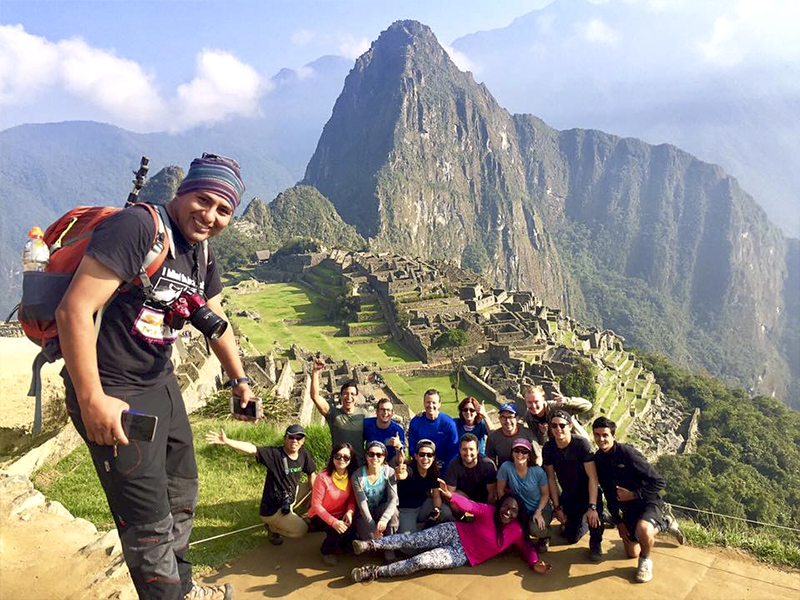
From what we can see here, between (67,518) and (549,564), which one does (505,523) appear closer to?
(549,564)

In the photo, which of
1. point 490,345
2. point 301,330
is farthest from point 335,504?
point 301,330

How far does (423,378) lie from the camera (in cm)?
2470

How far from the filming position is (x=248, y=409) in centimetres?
321

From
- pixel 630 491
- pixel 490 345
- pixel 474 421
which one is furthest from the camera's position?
pixel 490 345

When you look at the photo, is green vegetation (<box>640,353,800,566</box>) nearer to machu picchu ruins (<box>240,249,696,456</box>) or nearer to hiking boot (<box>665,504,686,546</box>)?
hiking boot (<box>665,504,686,546</box>)

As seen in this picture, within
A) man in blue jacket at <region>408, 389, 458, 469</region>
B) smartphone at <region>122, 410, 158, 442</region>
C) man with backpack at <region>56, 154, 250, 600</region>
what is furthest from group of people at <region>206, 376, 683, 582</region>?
smartphone at <region>122, 410, 158, 442</region>

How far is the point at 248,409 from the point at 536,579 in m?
2.36

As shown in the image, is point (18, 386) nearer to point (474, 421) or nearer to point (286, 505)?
point (286, 505)

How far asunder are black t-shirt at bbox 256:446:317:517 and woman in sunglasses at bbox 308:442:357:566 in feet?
0.82

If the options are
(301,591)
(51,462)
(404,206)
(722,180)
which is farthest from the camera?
(722,180)

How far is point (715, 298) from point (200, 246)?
179m

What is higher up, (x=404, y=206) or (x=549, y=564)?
(x=404, y=206)

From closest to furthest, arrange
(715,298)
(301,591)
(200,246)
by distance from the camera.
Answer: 1. (200,246)
2. (301,591)
3. (715,298)

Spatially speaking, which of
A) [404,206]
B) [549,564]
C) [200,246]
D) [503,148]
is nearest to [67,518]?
[200,246]
